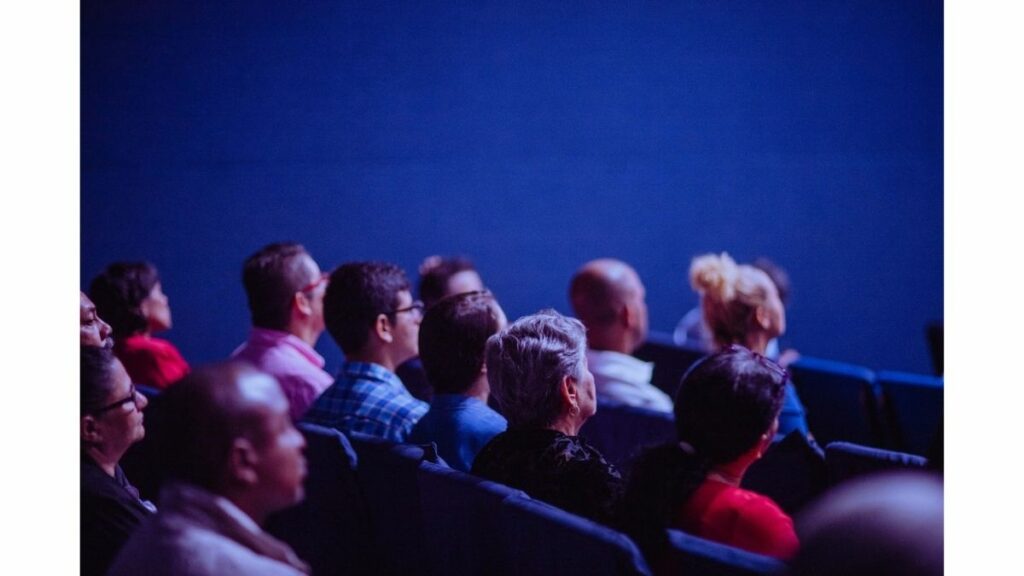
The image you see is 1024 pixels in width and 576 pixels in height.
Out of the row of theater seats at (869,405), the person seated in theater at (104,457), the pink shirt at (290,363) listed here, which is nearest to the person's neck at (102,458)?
→ the person seated in theater at (104,457)

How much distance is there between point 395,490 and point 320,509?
0.38 metres

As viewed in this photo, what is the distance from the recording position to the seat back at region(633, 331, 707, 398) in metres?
5.29

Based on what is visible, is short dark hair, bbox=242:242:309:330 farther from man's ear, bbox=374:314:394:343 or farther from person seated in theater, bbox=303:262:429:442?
man's ear, bbox=374:314:394:343

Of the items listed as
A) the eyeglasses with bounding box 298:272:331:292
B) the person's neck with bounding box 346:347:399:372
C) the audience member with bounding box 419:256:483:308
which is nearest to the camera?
the person's neck with bounding box 346:347:399:372

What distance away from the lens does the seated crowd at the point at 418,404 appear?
6.18 feet

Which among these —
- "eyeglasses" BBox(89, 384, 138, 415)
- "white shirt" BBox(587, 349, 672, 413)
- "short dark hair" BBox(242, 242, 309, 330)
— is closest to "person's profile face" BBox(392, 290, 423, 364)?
"short dark hair" BBox(242, 242, 309, 330)

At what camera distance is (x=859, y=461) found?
2955 millimetres

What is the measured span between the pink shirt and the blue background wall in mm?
1399

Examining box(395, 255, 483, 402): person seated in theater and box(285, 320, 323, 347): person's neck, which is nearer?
box(285, 320, 323, 347): person's neck

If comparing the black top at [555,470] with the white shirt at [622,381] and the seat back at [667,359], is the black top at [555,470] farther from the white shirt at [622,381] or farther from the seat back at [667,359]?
the seat back at [667,359]

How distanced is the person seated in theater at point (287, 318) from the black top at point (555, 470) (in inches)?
54.8

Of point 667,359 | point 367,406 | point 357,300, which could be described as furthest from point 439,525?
point 667,359
